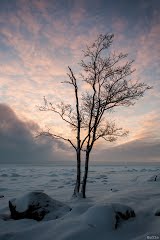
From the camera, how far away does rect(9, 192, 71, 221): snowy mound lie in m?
9.45

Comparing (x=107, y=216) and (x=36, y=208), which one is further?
(x=36, y=208)

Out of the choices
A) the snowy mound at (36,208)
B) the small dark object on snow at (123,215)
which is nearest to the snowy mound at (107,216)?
the small dark object on snow at (123,215)

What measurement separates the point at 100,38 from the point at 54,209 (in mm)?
10795

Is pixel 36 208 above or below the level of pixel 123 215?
above

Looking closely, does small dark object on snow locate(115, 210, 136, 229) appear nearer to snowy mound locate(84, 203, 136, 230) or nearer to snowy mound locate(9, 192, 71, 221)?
snowy mound locate(84, 203, 136, 230)

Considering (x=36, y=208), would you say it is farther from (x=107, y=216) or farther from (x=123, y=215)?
(x=123, y=215)

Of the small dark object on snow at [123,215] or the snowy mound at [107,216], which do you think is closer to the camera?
the snowy mound at [107,216]

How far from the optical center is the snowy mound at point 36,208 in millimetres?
9453

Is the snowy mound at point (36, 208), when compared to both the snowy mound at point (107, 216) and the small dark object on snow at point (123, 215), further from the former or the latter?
the small dark object on snow at point (123, 215)

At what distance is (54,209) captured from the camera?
1000 centimetres

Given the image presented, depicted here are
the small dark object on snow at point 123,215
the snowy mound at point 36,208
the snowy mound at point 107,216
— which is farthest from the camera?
the snowy mound at point 36,208

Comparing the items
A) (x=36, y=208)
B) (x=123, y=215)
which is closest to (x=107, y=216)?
(x=123, y=215)

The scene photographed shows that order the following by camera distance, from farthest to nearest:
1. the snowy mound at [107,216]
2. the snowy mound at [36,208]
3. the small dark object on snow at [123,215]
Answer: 1. the snowy mound at [36,208]
2. the small dark object on snow at [123,215]
3. the snowy mound at [107,216]

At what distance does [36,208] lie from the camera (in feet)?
31.7
